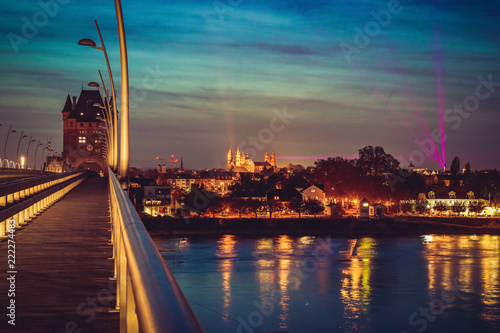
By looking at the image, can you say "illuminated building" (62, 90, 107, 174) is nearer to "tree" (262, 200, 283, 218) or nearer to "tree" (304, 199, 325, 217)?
"tree" (262, 200, 283, 218)

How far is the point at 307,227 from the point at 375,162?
60.1 m

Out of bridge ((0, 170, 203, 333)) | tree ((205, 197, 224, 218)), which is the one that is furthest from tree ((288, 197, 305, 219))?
bridge ((0, 170, 203, 333))

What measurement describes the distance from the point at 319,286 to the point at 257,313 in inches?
493

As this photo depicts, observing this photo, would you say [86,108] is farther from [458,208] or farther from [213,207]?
[458,208]

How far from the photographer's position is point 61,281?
24.7 ft

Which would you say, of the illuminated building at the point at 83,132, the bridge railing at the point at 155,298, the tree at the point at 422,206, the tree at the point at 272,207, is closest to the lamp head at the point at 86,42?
the bridge railing at the point at 155,298

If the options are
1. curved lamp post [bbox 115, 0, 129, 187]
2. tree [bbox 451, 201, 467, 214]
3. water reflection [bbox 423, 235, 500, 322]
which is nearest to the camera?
curved lamp post [bbox 115, 0, 129, 187]

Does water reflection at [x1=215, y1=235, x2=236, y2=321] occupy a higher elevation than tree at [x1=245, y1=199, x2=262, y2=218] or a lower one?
lower

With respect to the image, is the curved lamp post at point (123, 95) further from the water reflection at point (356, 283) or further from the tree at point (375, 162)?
the tree at point (375, 162)

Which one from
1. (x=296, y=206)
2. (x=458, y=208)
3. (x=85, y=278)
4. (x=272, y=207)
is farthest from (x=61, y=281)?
(x=458, y=208)

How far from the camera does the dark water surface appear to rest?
4600 centimetres

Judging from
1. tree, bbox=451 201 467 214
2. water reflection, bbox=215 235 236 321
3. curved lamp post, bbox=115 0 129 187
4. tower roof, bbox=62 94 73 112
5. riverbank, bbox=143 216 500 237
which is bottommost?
water reflection, bbox=215 235 236 321

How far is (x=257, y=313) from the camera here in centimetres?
4619

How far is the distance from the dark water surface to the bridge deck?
3138 centimetres
